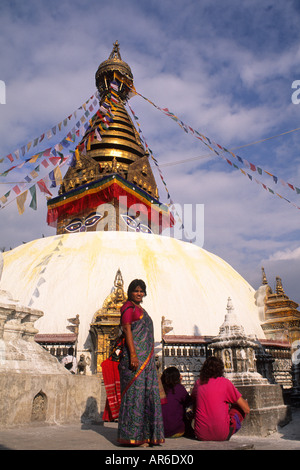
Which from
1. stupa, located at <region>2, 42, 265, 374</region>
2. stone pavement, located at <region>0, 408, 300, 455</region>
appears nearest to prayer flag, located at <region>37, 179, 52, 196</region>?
stupa, located at <region>2, 42, 265, 374</region>

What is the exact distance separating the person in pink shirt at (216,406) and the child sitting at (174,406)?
0.83 ft

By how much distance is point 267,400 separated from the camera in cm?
651

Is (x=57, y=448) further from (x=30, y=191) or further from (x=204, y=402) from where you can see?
(x=30, y=191)

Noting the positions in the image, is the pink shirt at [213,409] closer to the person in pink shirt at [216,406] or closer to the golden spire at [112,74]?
the person in pink shirt at [216,406]

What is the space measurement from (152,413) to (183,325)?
8590 millimetres

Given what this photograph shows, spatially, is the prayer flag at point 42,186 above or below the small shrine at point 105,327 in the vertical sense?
above

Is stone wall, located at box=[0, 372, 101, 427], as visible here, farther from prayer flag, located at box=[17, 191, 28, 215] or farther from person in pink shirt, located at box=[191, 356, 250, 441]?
prayer flag, located at box=[17, 191, 28, 215]

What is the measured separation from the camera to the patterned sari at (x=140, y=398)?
2721 mm

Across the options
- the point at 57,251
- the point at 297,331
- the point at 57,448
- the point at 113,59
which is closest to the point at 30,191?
the point at 57,251

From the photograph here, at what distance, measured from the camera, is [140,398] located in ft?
9.20

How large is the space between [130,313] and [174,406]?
1.39m

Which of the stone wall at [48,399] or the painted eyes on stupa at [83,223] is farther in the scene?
the painted eyes on stupa at [83,223]

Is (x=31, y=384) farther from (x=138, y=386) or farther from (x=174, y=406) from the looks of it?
(x=174, y=406)

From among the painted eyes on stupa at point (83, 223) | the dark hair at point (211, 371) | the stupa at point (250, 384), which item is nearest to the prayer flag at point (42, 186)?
the stupa at point (250, 384)
